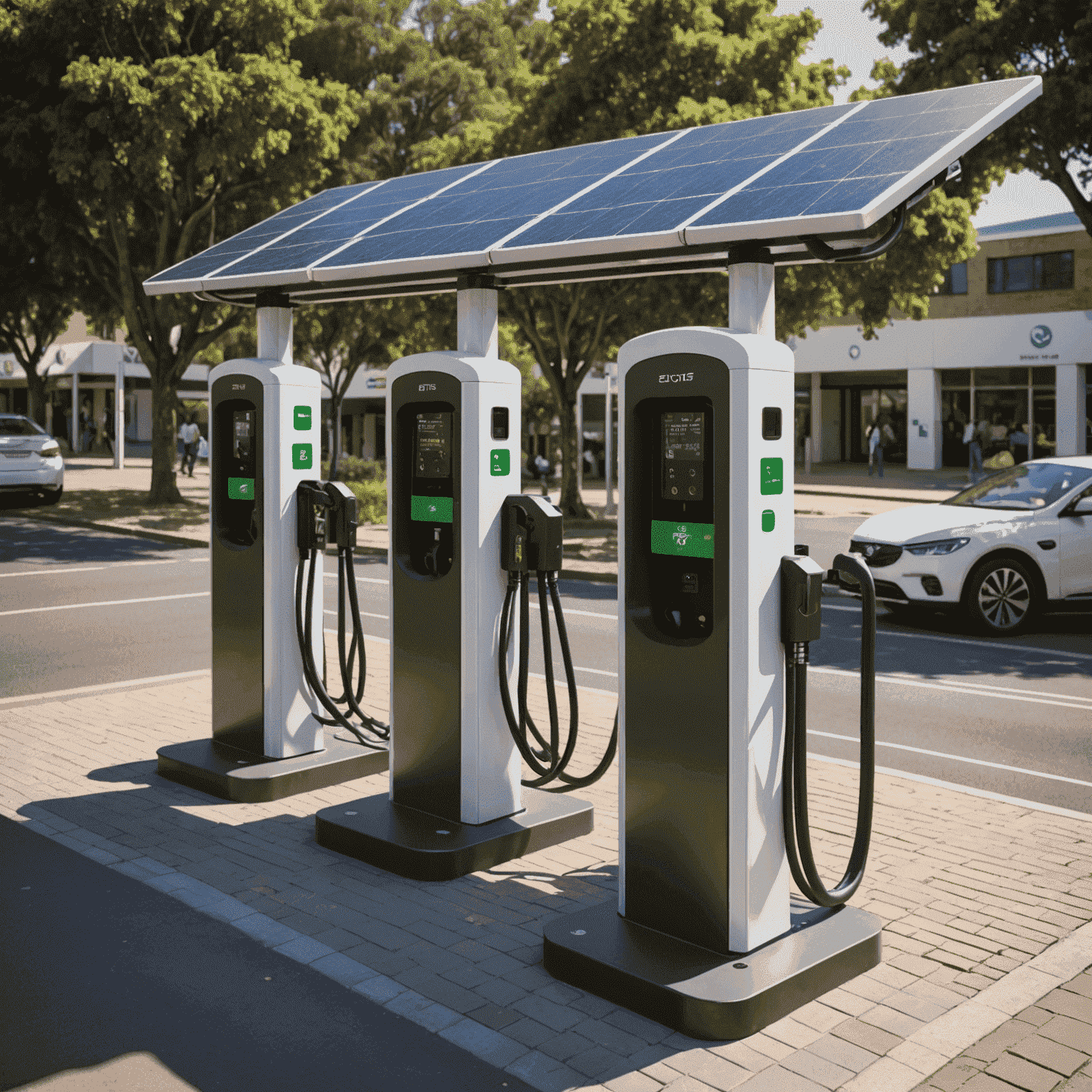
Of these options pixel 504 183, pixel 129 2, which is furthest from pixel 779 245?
pixel 129 2

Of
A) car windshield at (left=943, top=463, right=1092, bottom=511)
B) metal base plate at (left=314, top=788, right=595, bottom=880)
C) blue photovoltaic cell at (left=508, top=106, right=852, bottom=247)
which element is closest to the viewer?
blue photovoltaic cell at (left=508, top=106, right=852, bottom=247)

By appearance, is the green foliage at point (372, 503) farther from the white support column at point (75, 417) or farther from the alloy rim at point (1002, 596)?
the white support column at point (75, 417)

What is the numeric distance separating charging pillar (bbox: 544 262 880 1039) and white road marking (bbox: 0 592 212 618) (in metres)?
9.33

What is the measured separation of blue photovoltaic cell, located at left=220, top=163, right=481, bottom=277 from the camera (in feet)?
20.7

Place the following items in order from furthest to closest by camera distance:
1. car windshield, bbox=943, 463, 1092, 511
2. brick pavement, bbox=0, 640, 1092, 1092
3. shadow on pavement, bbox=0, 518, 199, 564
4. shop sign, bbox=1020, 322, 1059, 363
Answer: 1. shop sign, bbox=1020, 322, 1059, 363
2. shadow on pavement, bbox=0, 518, 199, 564
3. car windshield, bbox=943, 463, 1092, 511
4. brick pavement, bbox=0, 640, 1092, 1092

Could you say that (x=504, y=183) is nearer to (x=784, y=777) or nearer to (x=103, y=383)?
(x=784, y=777)

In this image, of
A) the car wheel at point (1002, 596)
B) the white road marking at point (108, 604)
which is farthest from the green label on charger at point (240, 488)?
the car wheel at point (1002, 596)

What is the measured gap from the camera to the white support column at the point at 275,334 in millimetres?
6602

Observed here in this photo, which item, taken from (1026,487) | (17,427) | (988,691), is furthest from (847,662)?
(17,427)

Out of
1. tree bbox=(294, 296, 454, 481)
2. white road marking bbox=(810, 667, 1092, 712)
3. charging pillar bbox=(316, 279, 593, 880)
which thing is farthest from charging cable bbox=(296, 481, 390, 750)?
tree bbox=(294, 296, 454, 481)

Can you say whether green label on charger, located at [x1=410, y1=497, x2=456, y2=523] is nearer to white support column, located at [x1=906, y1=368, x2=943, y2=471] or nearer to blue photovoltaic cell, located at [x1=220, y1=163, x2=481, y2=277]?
blue photovoltaic cell, located at [x1=220, y1=163, x2=481, y2=277]

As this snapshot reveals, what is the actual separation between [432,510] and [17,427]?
20313 millimetres

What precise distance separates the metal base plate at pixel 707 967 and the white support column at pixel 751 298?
81.9 inches

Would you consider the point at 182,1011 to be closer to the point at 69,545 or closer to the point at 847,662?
the point at 847,662
